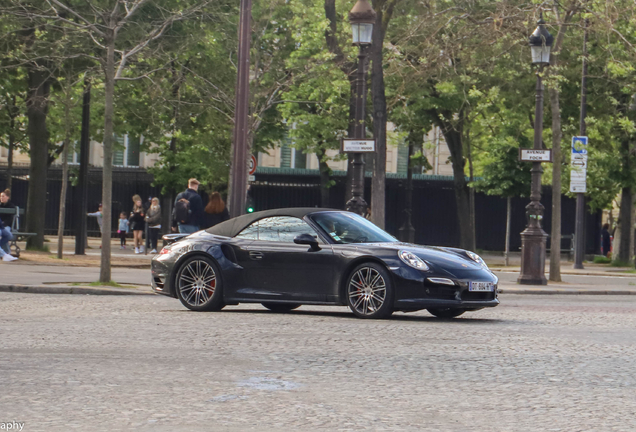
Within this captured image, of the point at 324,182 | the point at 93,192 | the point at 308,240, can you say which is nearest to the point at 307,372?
the point at 308,240

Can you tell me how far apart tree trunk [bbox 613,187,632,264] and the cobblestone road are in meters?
22.4

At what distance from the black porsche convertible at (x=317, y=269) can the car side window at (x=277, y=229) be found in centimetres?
1

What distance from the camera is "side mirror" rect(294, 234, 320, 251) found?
12.4m

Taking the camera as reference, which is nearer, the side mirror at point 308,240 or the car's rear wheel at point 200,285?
the side mirror at point 308,240

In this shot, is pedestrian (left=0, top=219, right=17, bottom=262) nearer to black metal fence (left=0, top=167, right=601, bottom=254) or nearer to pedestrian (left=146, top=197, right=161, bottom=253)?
pedestrian (left=146, top=197, right=161, bottom=253)

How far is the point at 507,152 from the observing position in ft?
110

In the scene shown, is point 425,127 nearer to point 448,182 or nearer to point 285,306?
point 448,182

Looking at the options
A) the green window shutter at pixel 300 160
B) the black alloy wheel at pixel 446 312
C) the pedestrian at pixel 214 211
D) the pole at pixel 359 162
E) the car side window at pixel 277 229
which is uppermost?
the green window shutter at pixel 300 160

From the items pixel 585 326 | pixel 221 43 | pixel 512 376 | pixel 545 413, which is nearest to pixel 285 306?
pixel 585 326

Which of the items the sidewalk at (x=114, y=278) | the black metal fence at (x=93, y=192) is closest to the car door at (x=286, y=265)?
the sidewalk at (x=114, y=278)

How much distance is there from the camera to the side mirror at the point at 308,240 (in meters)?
12.4

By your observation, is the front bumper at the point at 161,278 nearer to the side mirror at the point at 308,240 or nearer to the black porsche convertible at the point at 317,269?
the black porsche convertible at the point at 317,269

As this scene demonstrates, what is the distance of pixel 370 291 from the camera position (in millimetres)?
12102

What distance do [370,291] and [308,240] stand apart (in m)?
0.97
